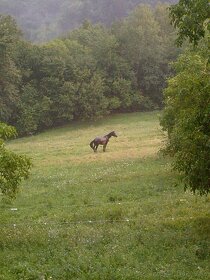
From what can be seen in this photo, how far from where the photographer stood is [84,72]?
235 ft

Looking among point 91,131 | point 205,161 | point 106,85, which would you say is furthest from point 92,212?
point 106,85

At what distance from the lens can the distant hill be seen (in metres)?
139

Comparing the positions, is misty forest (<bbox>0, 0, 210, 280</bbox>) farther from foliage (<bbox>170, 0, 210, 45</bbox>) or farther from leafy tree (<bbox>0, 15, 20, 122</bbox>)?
leafy tree (<bbox>0, 15, 20, 122</bbox>)

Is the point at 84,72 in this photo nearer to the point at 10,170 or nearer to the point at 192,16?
the point at 10,170

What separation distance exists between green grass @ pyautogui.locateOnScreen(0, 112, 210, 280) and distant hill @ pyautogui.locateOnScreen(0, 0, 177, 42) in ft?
358

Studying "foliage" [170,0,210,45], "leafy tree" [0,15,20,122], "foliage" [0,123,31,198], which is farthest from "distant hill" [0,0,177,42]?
"foliage" [170,0,210,45]

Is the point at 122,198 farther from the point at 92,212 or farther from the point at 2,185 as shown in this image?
the point at 2,185

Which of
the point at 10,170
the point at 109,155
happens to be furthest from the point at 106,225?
the point at 109,155

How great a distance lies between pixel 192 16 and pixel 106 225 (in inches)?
352

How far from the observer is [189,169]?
Result: 640 inches

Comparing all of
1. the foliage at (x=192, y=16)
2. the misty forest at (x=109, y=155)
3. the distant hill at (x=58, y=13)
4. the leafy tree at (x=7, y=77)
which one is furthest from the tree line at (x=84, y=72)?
the distant hill at (x=58, y=13)

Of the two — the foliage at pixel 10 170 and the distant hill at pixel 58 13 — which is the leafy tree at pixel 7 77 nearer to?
the foliage at pixel 10 170

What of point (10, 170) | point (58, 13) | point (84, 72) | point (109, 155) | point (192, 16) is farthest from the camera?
point (58, 13)

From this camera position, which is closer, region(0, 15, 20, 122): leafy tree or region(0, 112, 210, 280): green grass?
region(0, 112, 210, 280): green grass
